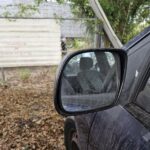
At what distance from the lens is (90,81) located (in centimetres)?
163

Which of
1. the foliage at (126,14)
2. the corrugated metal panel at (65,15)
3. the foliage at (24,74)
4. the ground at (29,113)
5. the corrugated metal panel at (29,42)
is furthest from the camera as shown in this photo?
the foliage at (24,74)

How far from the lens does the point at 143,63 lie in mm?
1611

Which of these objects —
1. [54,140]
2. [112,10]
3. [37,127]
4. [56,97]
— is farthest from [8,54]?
[56,97]

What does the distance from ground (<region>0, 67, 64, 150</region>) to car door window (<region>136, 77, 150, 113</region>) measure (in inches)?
99.9

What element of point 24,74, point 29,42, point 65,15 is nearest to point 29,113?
point 24,74

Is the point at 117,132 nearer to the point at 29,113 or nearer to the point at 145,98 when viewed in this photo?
the point at 145,98

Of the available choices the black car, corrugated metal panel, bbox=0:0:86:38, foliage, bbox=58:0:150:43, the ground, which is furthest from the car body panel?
corrugated metal panel, bbox=0:0:86:38

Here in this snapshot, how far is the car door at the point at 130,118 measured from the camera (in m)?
1.39

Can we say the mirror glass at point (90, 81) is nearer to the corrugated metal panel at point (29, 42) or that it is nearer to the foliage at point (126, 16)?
the foliage at point (126, 16)

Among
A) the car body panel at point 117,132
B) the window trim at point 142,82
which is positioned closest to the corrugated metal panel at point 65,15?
the car body panel at point 117,132

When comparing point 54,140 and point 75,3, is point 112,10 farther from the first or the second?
point 54,140

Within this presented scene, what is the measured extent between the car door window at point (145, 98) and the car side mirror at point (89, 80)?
0.12 m

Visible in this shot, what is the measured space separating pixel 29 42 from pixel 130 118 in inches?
247

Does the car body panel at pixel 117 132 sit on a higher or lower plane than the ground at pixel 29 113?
higher
